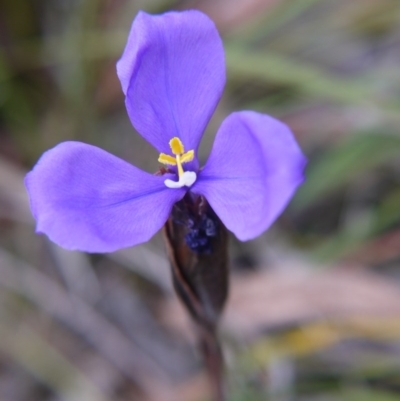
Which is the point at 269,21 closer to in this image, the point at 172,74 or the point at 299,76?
the point at 299,76

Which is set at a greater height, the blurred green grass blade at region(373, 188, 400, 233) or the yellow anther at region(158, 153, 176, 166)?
the blurred green grass blade at region(373, 188, 400, 233)

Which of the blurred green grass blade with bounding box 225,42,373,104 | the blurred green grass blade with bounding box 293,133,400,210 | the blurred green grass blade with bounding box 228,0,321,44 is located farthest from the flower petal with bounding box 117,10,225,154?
the blurred green grass blade with bounding box 228,0,321,44

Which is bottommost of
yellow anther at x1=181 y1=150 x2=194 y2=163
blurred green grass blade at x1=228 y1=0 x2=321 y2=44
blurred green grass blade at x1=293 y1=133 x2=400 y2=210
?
yellow anther at x1=181 y1=150 x2=194 y2=163

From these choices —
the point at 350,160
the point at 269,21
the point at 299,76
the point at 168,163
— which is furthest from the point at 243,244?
the point at 168,163

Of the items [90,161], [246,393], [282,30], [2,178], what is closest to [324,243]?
[246,393]

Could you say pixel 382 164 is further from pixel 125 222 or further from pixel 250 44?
pixel 125 222

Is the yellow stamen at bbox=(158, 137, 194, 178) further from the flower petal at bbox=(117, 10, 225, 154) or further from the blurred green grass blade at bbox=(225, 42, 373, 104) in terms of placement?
the blurred green grass blade at bbox=(225, 42, 373, 104)

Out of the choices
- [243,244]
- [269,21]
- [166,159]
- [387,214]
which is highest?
[269,21]
